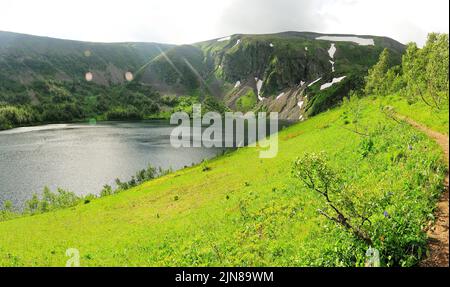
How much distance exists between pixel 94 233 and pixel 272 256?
2767cm

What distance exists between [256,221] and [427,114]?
86.7 ft

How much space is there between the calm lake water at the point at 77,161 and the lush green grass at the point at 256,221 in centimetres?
4904

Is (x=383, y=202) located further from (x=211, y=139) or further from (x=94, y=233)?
(x=211, y=139)

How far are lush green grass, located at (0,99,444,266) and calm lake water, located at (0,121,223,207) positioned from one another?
4904 centimetres

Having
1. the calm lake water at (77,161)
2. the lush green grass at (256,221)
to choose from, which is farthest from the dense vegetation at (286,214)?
the calm lake water at (77,161)

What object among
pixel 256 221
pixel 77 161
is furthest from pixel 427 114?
pixel 77 161

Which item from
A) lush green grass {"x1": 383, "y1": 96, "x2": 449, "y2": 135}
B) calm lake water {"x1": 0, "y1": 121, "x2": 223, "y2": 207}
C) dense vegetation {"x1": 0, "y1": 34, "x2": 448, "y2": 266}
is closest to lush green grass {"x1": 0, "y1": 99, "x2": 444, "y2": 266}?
dense vegetation {"x1": 0, "y1": 34, "x2": 448, "y2": 266}

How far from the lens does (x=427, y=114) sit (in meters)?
41.1

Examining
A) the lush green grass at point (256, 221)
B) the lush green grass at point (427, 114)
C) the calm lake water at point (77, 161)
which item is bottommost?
the calm lake water at point (77, 161)

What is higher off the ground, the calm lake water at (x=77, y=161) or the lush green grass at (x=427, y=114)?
the lush green grass at (x=427, y=114)

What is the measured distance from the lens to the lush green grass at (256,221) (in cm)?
1511

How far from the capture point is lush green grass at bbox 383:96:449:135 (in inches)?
1337

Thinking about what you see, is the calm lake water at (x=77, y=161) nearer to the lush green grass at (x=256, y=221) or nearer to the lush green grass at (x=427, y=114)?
the lush green grass at (x=256, y=221)

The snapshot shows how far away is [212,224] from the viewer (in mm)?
31828
